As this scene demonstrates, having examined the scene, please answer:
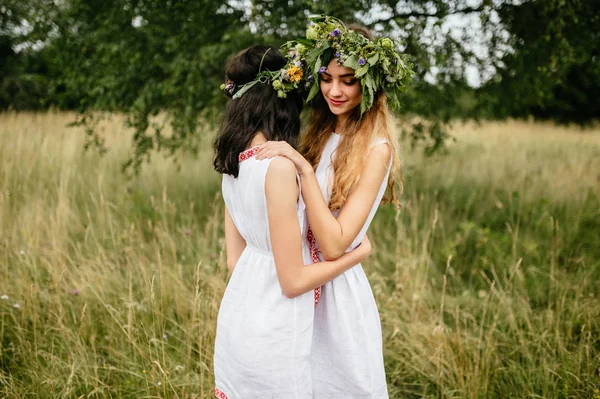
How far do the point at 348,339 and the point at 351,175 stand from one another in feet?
2.08

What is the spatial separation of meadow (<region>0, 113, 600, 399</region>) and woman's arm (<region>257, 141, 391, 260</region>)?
0.82 m

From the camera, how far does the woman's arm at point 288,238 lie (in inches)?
55.1

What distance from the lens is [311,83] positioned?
1.84 metres

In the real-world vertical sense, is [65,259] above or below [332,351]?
below

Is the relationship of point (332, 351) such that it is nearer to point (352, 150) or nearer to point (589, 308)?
point (352, 150)

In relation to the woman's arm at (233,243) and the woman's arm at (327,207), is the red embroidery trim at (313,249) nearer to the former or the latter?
the woman's arm at (327,207)

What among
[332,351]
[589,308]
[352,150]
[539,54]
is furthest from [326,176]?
[539,54]

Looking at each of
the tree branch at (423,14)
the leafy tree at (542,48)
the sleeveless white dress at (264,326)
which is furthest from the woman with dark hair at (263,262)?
the leafy tree at (542,48)

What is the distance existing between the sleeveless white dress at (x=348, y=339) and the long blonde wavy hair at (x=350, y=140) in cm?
6

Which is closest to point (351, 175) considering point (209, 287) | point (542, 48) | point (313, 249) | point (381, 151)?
point (381, 151)

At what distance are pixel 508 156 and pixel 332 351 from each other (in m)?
6.83

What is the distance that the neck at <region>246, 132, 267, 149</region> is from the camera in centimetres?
160

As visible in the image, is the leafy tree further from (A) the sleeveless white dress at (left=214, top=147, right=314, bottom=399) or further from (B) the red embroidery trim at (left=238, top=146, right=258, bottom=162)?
(A) the sleeveless white dress at (left=214, top=147, right=314, bottom=399)

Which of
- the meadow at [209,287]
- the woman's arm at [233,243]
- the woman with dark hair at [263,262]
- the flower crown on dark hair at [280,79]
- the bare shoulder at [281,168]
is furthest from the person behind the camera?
the meadow at [209,287]
